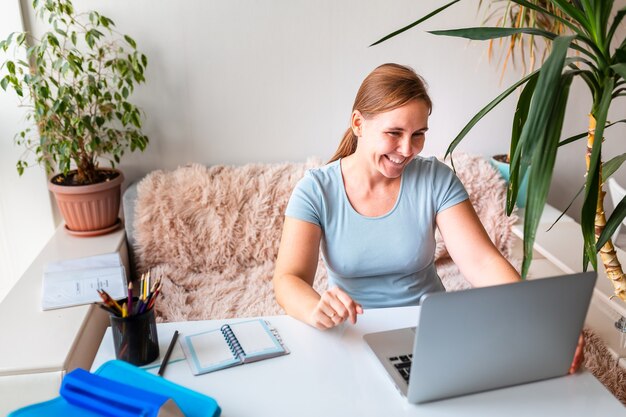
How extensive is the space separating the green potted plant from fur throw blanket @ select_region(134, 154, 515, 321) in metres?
0.17

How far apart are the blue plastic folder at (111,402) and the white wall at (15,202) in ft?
5.26

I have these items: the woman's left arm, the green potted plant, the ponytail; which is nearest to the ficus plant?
the green potted plant

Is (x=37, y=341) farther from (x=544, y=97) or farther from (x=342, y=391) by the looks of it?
(x=544, y=97)

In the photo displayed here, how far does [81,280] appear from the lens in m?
1.77

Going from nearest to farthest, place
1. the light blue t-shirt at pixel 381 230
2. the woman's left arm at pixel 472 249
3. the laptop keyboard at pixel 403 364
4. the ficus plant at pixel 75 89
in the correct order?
1. the laptop keyboard at pixel 403 364
2. the woman's left arm at pixel 472 249
3. the light blue t-shirt at pixel 381 230
4. the ficus plant at pixel 75 89

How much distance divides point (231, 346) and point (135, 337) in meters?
0.18

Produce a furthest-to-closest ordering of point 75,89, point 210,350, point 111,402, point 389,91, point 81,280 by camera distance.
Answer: point 75,89
point 81,280
point 389,91
point 210,350
point 111,402

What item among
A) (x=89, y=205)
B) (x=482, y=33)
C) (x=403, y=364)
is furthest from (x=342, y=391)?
(x=89, y=205)

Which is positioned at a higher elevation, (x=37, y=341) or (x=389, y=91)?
(x=389, y=91)

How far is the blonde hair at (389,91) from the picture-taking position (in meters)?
1.35

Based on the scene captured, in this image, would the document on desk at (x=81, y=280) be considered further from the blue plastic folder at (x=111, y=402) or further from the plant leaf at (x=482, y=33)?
the plant leaf at (x=482, y=33)

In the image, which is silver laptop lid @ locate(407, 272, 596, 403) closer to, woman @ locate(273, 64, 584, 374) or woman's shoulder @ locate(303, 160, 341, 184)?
woman @ locate(273, 64, 584, 374)

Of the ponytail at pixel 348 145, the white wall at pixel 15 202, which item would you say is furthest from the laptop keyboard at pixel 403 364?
the white wall at pixel 15 202

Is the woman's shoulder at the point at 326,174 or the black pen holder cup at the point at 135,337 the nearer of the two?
the black pen holder cup at the point at 135,337
